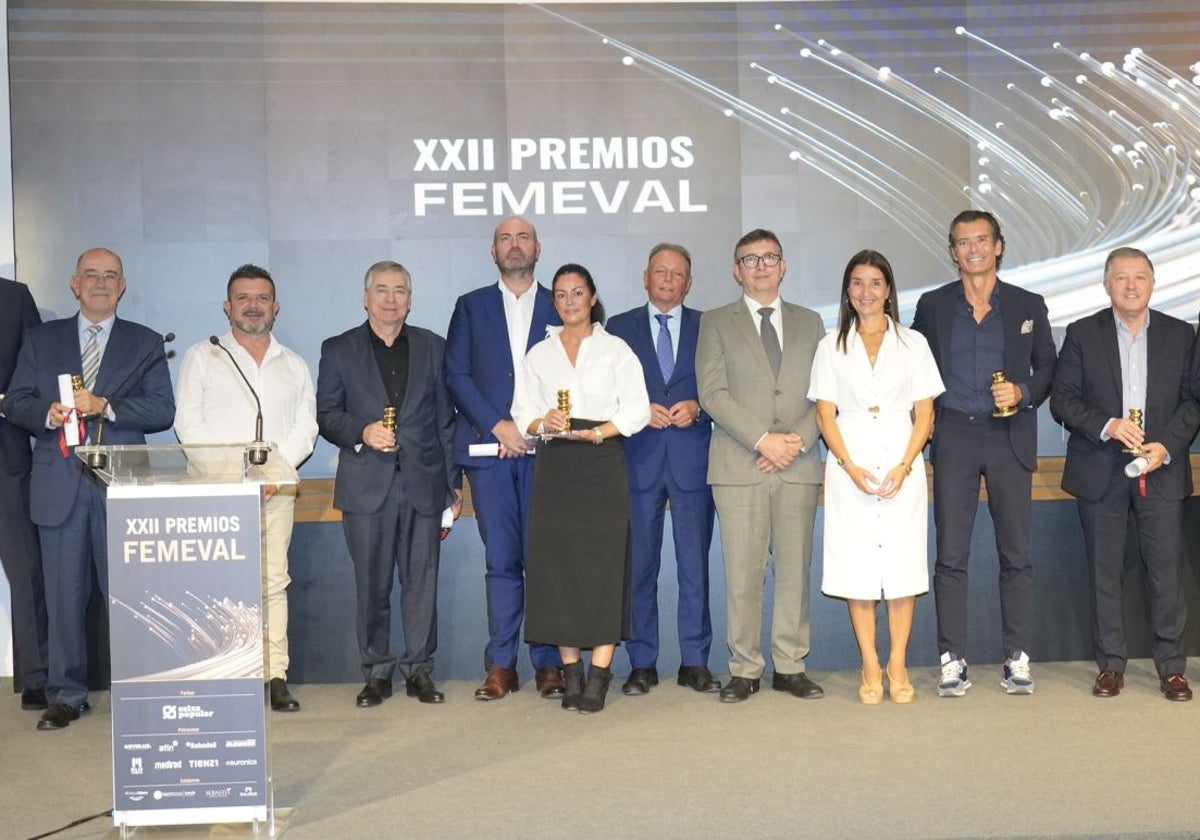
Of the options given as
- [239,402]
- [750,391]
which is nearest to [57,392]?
[239,402]

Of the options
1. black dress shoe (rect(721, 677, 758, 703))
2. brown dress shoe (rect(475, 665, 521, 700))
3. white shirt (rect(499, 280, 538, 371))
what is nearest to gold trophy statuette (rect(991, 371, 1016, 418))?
black dress shoe (rect(721, 677, 758, 703))

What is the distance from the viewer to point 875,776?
402 cm

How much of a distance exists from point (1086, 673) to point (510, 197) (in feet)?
11.5

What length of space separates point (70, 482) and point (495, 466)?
169 centimetres

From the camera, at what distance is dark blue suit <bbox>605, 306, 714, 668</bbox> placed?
5.49 m

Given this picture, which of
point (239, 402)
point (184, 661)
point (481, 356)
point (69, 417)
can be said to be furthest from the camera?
point (481, 356)

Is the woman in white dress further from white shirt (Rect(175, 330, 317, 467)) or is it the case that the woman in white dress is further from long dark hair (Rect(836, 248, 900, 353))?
white shirt (Rect(175, 330, 317, 467))

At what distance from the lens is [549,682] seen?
5441 millimetres

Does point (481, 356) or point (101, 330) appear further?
point (481, 356)

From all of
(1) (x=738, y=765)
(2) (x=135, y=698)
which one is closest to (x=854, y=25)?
(1) (x=738, y=765)

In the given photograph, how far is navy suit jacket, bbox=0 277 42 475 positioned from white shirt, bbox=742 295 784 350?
3.08 meters

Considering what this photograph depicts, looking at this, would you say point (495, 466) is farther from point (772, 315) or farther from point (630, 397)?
point (772, 315)

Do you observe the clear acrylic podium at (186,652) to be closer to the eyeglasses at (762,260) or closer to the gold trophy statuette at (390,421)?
the gold trophy statuette at (390,421)

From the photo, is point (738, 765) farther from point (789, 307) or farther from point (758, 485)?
point (789, 307)
